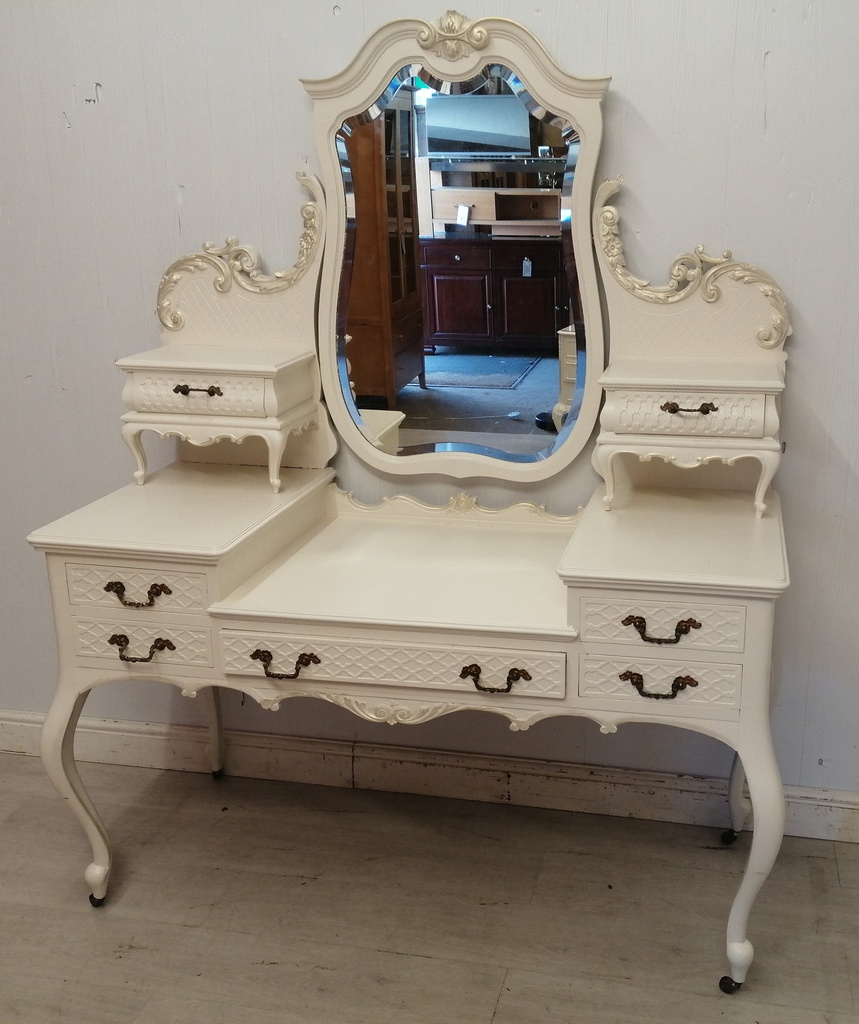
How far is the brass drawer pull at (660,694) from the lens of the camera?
1.97 meters

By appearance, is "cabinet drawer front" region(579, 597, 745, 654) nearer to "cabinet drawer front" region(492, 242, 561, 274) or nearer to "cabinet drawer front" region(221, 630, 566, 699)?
"cabinet drawer front" region(221, 630, 566, 699)

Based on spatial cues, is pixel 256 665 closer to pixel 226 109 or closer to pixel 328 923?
pixel 328 923

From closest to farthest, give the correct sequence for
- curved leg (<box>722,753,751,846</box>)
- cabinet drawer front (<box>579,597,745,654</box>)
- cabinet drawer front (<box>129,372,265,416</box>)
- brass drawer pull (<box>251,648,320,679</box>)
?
cabinet drawer front (<box>579,597,745,654</box>) → brass drawer pull (<box>251,648,320,679</box>) → cabinet drawer front (<box>129,372,265,416</box>) → curved leg (<box>722,753,751,846</box>)

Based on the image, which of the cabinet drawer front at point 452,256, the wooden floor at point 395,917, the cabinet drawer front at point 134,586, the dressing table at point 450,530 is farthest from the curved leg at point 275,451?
the wooden floor at point 395,917

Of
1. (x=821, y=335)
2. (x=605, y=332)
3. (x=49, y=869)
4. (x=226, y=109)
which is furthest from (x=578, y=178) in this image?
(x=49, y=869)

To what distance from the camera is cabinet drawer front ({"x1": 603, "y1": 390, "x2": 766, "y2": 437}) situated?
6.91 ft

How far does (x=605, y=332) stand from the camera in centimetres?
235

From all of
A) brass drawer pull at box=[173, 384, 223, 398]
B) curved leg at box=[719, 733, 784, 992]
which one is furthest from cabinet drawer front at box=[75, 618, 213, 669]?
curved leg at box=[719, 733, 784, 992]

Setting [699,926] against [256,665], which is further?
[699,926]

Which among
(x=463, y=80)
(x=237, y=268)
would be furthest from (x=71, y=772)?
(x=463, y=80)

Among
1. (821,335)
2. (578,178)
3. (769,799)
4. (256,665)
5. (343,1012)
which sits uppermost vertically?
(578,178)

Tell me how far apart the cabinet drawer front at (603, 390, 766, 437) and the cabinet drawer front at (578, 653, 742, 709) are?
1.51ft

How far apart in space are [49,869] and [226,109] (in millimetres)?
1793

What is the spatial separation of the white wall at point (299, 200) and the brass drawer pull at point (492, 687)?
61 centimetres
